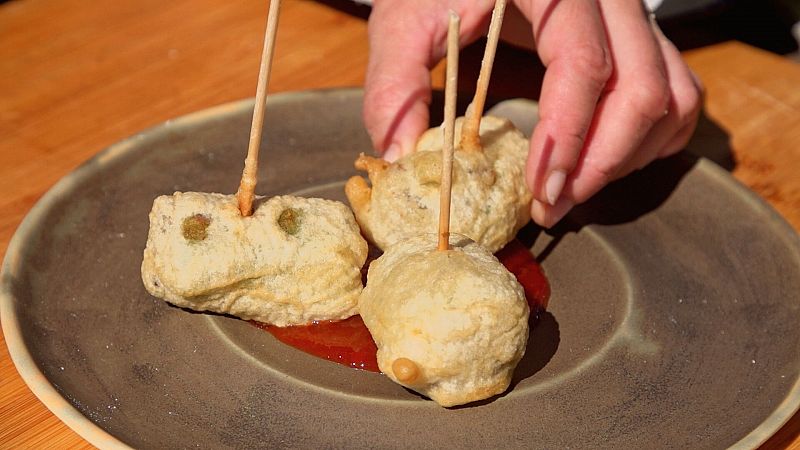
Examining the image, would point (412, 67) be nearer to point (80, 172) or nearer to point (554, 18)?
point (554, 18)

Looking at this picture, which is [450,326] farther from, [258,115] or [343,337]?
[258,115]

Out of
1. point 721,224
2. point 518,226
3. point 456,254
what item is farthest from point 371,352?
point 721,224

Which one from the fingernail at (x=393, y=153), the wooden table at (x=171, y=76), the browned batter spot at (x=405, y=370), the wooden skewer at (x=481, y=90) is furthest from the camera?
the wooden table at (x=171, y=76)

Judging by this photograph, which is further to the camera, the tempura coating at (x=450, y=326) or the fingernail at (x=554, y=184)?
the fingernail at (x=554, y=184)

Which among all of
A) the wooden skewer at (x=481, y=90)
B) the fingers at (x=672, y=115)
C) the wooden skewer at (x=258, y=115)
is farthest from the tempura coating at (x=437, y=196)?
the fingers at (x=672, y=115)

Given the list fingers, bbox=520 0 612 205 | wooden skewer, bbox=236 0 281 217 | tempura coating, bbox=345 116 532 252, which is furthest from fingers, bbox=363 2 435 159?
wooden skewer, bbox=236 0 281 217

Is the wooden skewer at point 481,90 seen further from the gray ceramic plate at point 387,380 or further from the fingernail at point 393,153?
the gray ceramic plate at point 387,380
